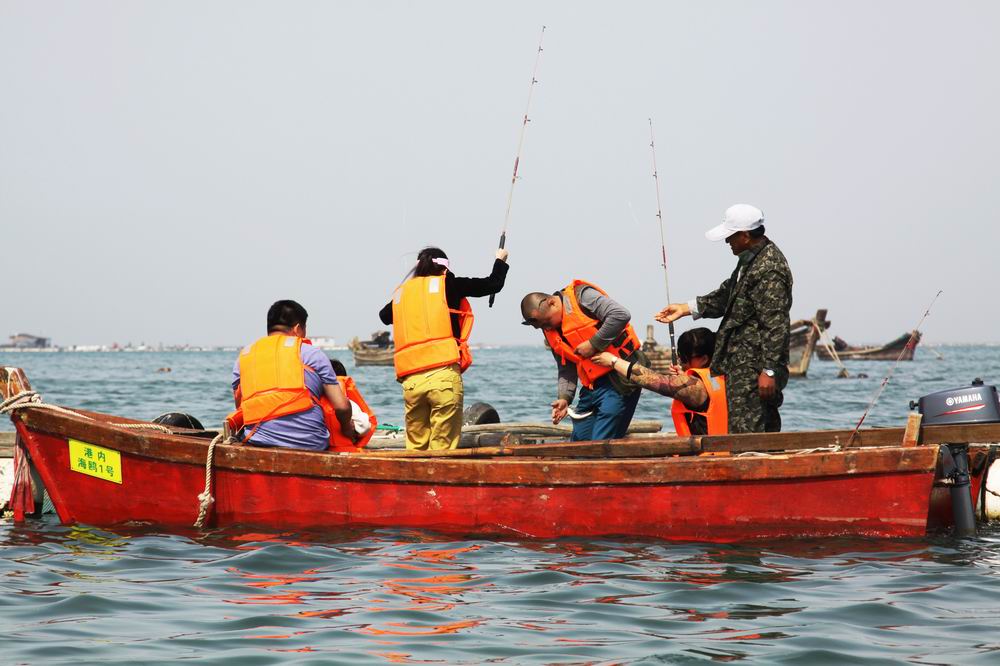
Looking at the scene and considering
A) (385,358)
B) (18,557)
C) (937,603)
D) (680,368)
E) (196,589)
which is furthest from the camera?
(385,358)

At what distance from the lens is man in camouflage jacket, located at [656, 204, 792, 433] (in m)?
6.71

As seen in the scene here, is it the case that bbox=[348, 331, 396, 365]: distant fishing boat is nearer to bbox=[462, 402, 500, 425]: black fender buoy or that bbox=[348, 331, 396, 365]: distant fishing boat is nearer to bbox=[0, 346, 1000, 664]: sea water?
bbox=[462, 402, 500, 425]: black fender buoy

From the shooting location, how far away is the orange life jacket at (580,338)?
704cm

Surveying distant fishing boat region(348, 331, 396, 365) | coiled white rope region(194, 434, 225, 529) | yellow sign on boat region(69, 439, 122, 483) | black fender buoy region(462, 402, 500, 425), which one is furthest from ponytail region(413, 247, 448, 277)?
distant fishing boat region(348, 331, 396, 365)

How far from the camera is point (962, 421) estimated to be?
6250 millimetres

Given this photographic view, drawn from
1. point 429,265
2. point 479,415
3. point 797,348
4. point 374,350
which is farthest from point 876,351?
point 429,265

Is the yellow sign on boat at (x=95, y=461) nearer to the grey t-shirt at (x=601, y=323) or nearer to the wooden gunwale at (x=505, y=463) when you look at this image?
the wooden gunwale at (x=505, y=463)

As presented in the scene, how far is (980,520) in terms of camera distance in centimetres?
704

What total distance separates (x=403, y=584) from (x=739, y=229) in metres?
3.07

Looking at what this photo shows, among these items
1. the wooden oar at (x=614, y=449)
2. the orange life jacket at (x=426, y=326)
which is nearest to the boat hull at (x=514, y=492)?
the wooden oar at (x=614, y=449)

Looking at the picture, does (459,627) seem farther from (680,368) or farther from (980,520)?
(980,520)

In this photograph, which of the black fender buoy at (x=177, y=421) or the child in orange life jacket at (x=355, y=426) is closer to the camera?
the child in orange life jacket at (x=355, y=426)

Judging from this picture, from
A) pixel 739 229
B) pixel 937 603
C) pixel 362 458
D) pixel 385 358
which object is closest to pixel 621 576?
pixel 937 603

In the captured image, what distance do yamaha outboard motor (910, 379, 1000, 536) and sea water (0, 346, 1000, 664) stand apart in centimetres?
20
